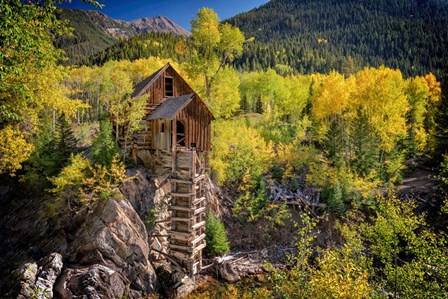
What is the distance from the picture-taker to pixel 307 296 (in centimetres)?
1050

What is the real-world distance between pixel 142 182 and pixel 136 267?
6213mm

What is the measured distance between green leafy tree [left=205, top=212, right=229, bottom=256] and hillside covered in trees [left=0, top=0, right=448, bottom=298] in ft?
0.50

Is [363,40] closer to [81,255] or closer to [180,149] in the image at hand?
[180,149]

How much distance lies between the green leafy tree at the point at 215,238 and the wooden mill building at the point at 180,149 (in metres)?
0.64

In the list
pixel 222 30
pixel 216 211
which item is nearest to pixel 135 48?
pixel 222 30

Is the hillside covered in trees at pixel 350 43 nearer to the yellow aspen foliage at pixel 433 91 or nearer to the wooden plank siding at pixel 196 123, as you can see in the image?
the yellow aspen foliage at pixel 433 91

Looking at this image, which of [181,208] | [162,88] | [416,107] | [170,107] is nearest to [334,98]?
[416,107]

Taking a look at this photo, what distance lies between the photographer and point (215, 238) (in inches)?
909

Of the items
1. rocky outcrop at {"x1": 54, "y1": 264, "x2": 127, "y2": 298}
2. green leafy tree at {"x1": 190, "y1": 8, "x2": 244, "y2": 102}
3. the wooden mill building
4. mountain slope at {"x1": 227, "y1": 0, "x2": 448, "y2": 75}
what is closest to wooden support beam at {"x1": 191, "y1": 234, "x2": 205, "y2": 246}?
the wooden mill building

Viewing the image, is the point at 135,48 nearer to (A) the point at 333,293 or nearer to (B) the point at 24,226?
(B) the point at 24,226

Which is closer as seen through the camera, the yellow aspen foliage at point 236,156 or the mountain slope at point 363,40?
the yellow aspen foliage at point 236,156

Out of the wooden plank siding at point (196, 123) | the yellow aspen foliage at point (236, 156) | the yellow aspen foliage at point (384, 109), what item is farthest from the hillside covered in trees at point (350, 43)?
the wooden plank siding at point (196, 123)

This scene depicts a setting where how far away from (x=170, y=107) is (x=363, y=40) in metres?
170

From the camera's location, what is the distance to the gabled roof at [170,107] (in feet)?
69.8
